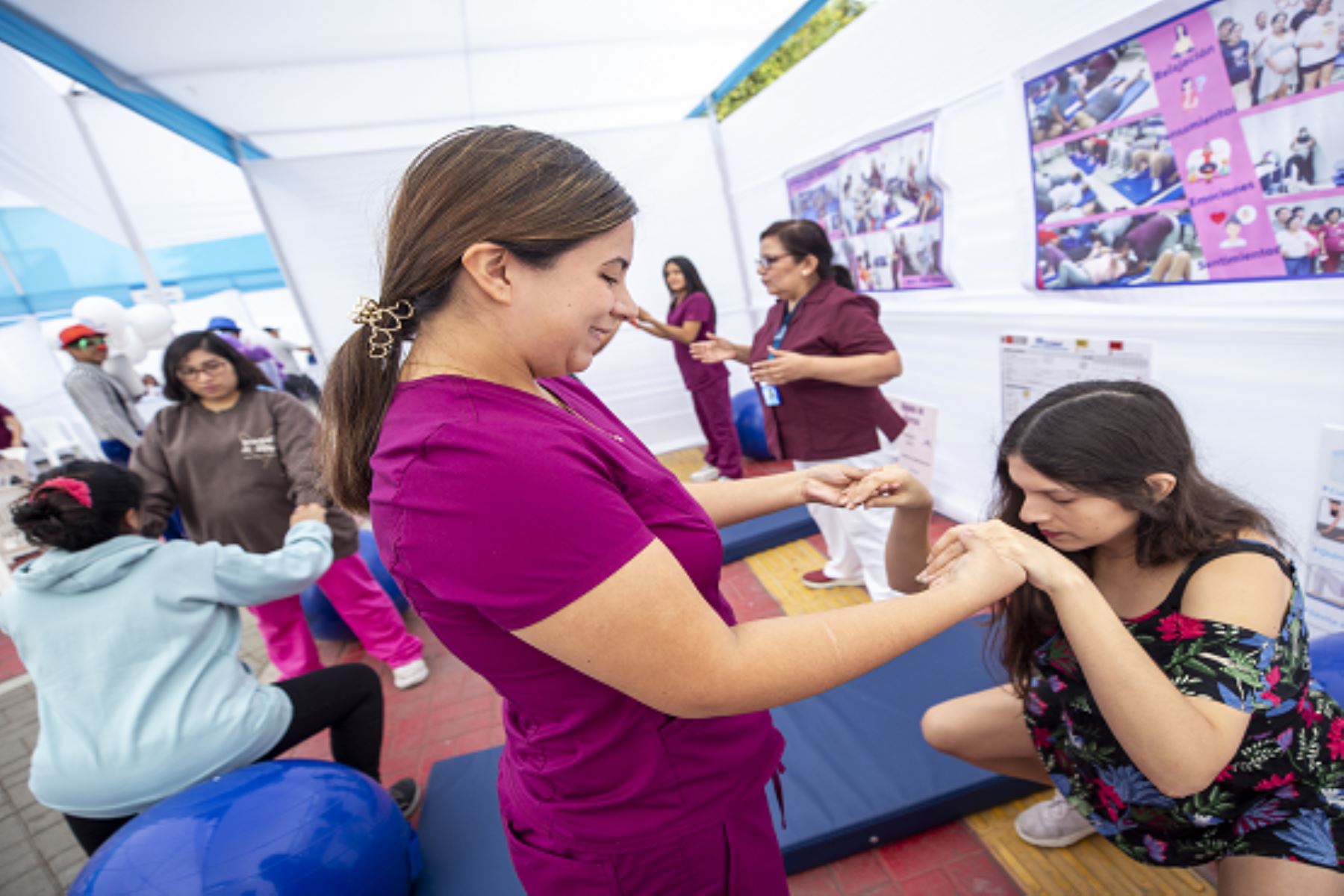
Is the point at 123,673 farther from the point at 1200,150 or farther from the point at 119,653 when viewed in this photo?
the point at 1200,150

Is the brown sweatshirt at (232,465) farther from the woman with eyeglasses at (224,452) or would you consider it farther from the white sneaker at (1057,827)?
the white sneaker at (1057,827)

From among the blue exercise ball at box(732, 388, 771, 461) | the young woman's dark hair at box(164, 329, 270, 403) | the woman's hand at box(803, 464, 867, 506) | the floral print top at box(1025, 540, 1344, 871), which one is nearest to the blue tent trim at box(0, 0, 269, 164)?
the young woman's dark hair at box(164, 329, 270, 403)

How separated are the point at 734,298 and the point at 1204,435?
4.68 metres

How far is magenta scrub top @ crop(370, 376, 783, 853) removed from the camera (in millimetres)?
685

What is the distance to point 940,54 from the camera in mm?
2922

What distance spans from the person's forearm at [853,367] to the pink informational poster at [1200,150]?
2.59ft

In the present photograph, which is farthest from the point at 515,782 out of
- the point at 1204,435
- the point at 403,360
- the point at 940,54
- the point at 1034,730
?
the point at 940,54

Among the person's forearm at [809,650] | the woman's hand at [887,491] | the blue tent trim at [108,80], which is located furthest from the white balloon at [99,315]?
the person's forearm at [809,650]

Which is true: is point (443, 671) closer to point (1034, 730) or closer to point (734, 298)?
point (1034, 730)

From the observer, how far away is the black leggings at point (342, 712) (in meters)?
2.20

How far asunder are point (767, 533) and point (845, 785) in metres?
2.21

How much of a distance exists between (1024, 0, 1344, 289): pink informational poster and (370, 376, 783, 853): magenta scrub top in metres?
2.07

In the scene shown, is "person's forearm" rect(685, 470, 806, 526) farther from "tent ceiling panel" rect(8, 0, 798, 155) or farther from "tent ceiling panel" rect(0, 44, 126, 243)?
"tent ceiling panel" rect(0, 44, 126, 243)

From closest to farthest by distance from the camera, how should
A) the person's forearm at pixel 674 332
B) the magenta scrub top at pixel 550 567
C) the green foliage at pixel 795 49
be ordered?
1. the magenta scrub top at pixel 550 567
2. the person's forearm at pixel 674 332
3. the green foliage at pixel 795 49
